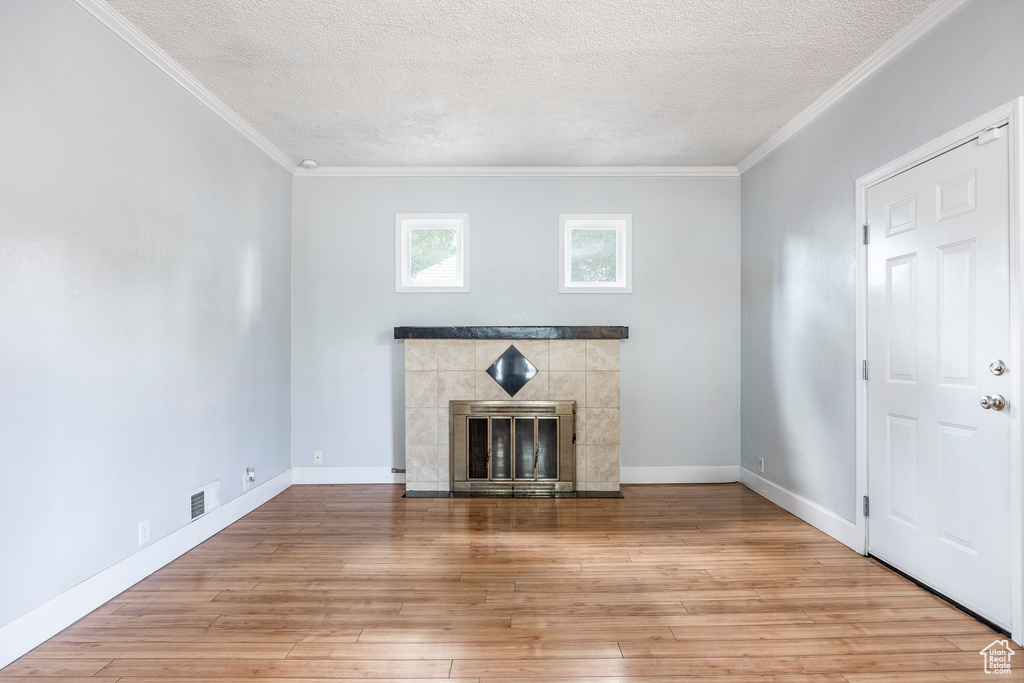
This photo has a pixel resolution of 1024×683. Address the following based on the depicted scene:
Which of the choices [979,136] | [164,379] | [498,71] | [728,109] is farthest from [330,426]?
[979,136]

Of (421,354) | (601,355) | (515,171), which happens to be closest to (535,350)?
(601,355)

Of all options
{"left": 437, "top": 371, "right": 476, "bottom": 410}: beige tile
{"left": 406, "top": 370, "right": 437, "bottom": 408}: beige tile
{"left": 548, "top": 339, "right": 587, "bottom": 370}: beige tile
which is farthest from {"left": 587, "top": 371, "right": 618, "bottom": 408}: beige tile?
{"left": 406, "top": 370, "right": 437, "bottom": 408}: beige tile

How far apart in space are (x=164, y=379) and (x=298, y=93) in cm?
186

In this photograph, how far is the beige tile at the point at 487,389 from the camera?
4.40 meters

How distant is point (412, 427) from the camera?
4.39 m

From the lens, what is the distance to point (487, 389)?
440cm

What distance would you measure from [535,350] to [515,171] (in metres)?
1.57

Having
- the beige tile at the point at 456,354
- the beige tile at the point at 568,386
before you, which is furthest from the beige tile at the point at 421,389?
the beige tile at the point at 568,386

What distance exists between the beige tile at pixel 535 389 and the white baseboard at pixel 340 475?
1.37 m

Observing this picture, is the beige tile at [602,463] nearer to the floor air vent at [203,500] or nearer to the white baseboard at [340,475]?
the white baseboard at [340,475]

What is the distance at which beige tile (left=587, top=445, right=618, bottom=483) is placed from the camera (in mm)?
4352

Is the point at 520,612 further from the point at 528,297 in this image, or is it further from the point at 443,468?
the point at 528,297

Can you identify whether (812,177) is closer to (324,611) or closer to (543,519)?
(543,519)

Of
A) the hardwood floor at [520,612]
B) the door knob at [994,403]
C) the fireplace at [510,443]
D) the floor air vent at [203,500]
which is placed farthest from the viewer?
the fireplace at [510,443]
